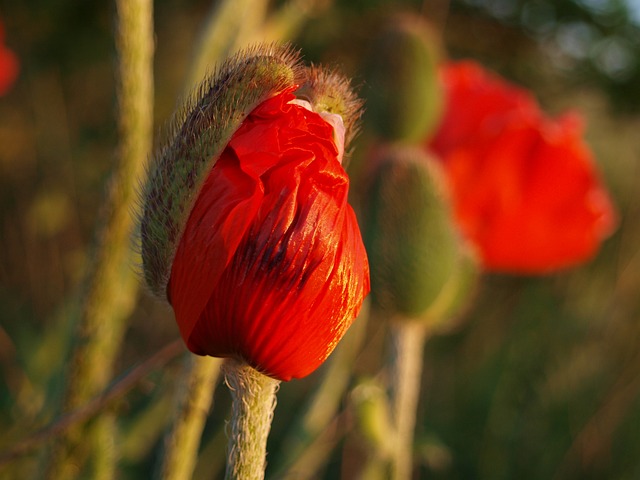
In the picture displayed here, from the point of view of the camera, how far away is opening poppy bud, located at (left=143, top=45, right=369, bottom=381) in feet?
0.85

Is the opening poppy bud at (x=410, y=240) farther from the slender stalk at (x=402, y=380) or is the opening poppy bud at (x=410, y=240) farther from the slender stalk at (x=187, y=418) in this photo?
the slender stalk at (x=187, y=418)

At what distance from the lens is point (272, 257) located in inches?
10.2

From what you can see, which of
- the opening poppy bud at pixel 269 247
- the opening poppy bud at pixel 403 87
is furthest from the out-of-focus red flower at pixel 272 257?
the opening poppy bud at pixel 403 87

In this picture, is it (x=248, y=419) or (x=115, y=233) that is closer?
(x=248, y=419)

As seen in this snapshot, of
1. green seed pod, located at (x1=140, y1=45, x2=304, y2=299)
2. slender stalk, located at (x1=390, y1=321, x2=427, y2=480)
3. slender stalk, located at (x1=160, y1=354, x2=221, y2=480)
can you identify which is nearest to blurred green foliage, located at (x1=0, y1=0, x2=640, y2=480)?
slender stalk, located at (x1=390, y1=321, x2=427, y2=480)

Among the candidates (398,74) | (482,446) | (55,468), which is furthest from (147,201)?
(482,446)

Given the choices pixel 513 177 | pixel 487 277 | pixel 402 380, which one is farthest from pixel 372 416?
pixel 487 277

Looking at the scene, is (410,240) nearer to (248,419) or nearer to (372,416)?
(372,416)

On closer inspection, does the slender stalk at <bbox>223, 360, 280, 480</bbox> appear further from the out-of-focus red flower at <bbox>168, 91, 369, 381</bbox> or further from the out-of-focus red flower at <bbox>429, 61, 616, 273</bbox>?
the out-of-focus red flower at <bbox>429, 61, 616, 273</bbox>

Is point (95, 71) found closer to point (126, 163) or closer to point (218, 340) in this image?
point (126, 163)

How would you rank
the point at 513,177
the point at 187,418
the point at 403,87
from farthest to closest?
1. the point at 513,177
2. the point at 403,87
3. the point at 187,418

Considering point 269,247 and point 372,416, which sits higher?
point 269,247

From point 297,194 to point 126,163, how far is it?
0.54 ft

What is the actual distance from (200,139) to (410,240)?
0.99 ft
